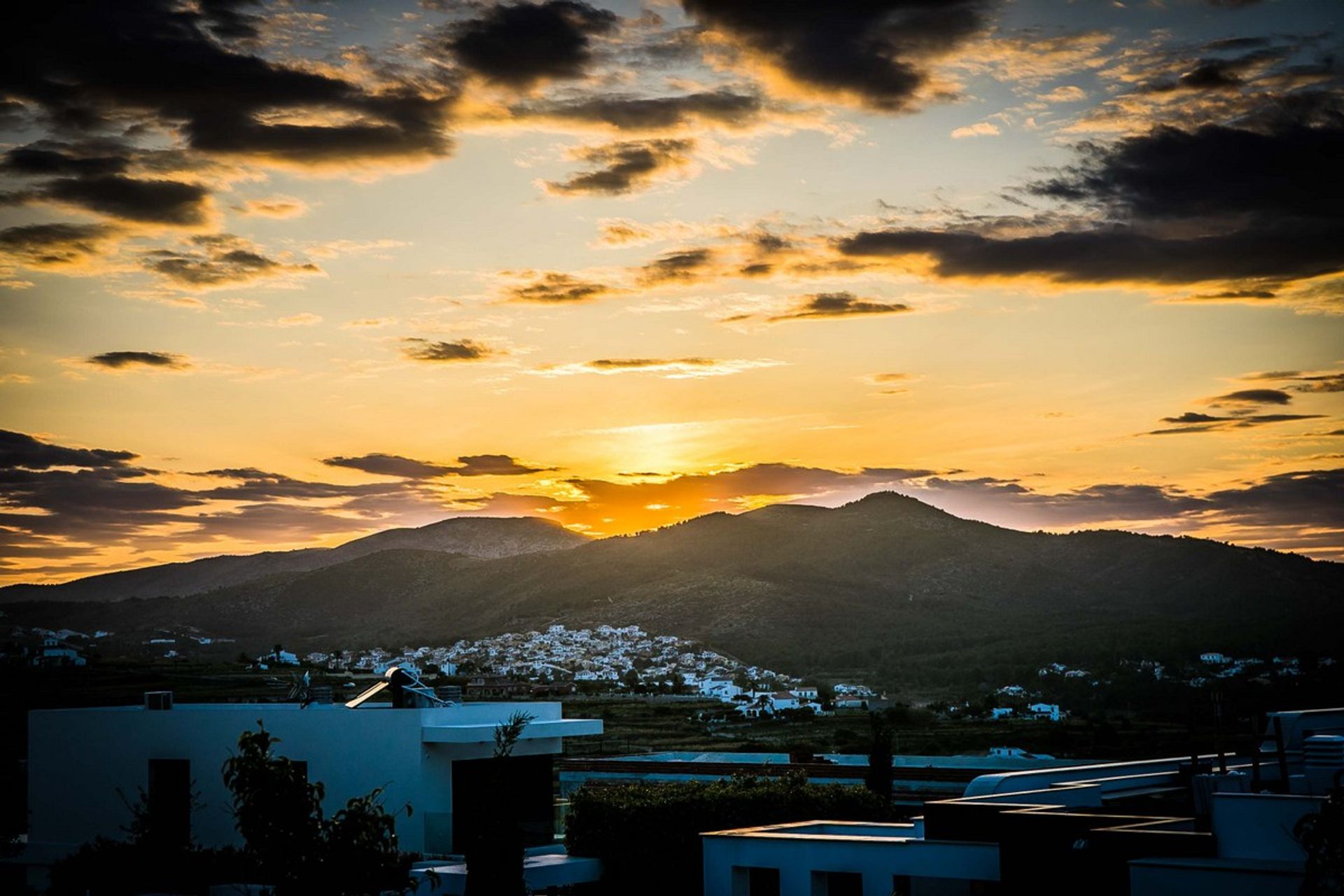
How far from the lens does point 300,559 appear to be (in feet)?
574

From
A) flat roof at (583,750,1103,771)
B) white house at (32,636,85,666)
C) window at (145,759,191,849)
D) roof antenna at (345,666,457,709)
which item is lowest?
flat roof at (583,750,1103,771)

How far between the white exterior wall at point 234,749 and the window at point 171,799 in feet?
0.63

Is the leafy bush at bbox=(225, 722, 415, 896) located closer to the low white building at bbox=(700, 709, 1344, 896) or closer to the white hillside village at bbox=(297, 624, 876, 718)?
the low white building at bbox=(700, 709, 1344, 896)

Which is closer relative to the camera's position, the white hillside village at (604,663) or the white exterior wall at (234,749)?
the white exterior wall at (234,749)

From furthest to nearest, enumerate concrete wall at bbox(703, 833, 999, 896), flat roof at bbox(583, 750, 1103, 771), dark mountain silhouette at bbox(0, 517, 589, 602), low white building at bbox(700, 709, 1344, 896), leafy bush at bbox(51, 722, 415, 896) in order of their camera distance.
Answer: dark mountain silhouette at bbox(0, 517, 589, 602) < flat roof at bbox(583, 750, 1103, 771) < concrete wall at bbox(703, 833, 999, 896) < leafy bush at bbox(51, 722, 415, 896) < low white building at bbox(700, 709, 1344, 896)

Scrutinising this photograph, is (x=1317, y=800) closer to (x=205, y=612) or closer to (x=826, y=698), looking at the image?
(x=826, y=698)

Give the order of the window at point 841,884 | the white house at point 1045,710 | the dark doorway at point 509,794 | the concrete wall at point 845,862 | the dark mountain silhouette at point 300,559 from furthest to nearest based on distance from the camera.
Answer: the dark mountain silhouette at point 300,559
the white house at point 1045,710
the dark doorway at point 509,794
the window at point 841,884
the concrete wall at point 845,862

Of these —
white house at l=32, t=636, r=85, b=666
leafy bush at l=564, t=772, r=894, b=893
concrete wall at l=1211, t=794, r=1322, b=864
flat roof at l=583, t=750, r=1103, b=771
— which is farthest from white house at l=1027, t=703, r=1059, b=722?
white house at l=32, t=636, r=85, b=666

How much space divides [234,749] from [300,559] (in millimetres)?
149510

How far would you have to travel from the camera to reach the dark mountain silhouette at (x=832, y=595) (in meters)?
115

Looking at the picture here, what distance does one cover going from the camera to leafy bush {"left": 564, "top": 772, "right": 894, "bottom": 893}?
29.8 meters

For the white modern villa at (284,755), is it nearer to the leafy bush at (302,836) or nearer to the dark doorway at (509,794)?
the dark doorway at (509,794)

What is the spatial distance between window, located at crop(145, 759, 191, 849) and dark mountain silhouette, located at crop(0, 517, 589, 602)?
11803 centimetres

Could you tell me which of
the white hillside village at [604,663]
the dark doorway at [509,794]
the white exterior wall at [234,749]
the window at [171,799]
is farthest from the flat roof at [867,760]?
the white hillside village at [604,663]
